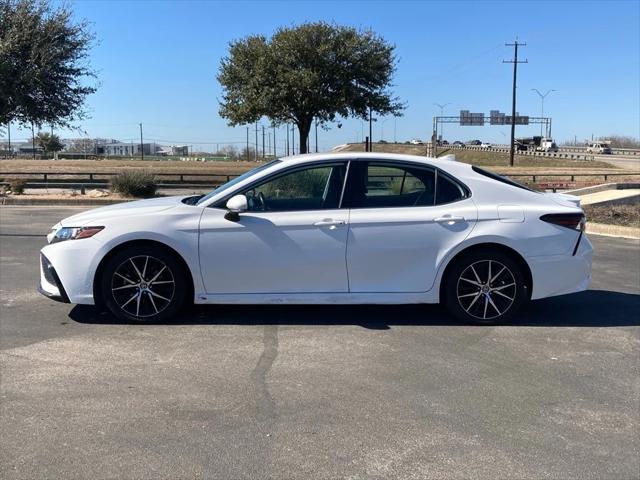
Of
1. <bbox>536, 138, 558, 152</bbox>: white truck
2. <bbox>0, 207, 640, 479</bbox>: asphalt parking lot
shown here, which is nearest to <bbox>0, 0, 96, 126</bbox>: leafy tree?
<bbox>0, 207, 640, 479</bbox>: asphalt parking lot

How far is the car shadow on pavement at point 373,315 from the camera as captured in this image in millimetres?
5746

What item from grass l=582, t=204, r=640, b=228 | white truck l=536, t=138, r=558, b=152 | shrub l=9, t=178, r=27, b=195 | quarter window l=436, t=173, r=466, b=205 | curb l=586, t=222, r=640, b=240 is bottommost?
curb l=586, t=222, r=640, b=240

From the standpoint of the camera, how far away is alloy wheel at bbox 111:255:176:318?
17.9 ft

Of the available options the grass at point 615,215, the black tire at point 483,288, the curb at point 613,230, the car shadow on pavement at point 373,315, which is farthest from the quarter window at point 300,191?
the grass at point 615,215

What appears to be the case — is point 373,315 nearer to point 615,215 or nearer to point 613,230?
point 613,230

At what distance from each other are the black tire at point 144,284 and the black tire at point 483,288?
245cm

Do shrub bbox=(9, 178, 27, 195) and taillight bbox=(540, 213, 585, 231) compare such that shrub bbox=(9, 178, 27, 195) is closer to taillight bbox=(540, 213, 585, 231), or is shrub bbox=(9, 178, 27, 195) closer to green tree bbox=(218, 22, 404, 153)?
green tree bbox=(218, 22, 404, 153)

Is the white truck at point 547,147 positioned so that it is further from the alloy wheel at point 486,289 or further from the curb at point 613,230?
the alloy wheel at point 486,289

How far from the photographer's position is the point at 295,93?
32125 millimetres

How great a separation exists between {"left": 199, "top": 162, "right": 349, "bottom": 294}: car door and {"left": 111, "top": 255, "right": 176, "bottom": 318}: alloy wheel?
376 millimetres

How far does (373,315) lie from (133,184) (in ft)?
49.6

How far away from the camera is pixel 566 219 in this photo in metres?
5.64

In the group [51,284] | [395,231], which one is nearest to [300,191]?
[395,231]

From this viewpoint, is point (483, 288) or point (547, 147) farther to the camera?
point (547, 147)
